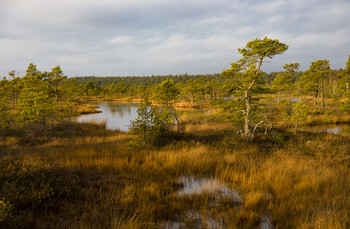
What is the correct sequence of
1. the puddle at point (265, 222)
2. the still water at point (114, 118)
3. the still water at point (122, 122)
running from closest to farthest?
the puddle at point (265, 222) < the still water at point (122, 122) < the still water at point (114, 118)

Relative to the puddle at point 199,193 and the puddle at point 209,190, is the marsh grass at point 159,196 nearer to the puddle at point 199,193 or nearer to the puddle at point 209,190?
the puddle at point 199,193

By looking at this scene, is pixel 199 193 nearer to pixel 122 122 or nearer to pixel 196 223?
pixel 196 223

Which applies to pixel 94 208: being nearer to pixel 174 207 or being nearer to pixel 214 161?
pixel 174 207

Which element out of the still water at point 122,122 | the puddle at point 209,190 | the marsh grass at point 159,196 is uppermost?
the marsh grass at point 159,196

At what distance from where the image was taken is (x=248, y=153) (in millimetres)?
8125

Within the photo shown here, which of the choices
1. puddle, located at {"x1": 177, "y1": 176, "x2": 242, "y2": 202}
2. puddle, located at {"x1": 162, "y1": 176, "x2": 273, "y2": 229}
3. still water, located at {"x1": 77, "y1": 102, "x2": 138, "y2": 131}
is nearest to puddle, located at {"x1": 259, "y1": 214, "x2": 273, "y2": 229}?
puddle, located at {"x1": 162, "y1": 176, "x2": 273, "y2": 229}

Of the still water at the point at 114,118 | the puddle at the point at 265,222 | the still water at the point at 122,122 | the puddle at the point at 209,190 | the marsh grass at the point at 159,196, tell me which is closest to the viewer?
the marsh grass at the point at 159,196

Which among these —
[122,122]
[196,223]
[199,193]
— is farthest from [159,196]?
[122,122]

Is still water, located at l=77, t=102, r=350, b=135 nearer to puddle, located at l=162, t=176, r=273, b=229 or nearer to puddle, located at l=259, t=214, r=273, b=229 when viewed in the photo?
puddle, located at l=162, t=176, r=273, b=229

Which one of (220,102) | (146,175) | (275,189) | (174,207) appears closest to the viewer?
(174,207)

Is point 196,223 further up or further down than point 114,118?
further up

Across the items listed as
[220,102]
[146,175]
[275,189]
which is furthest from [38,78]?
[275,189]

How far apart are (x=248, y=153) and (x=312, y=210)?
4500mm

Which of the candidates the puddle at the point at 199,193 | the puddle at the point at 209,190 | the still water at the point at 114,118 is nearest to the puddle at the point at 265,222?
the puddle at the point at 199,193
